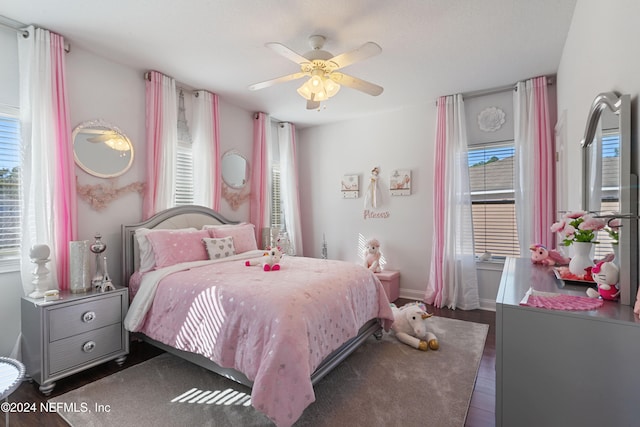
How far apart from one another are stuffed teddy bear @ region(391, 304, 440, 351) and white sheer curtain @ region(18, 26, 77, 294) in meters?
3.06

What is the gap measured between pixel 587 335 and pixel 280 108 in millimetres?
4282

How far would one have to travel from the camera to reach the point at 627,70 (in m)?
1.35

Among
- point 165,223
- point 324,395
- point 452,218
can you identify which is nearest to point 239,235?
point 165,223

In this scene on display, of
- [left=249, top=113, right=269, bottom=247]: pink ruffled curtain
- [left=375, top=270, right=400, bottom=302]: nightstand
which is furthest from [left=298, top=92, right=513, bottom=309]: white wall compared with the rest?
[left=249, top=113, right=269, bottom=247]: pink ruffled curtain

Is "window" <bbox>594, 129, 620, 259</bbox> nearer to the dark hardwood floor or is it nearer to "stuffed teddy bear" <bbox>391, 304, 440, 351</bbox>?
the dark hardwood floor

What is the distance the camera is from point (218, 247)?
3.32 meters

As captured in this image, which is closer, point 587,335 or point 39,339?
point 587,335

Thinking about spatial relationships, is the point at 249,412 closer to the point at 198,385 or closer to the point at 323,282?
the point at 198,385

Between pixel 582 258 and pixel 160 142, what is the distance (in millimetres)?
3742

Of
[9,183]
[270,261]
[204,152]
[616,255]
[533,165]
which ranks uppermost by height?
[204,152]

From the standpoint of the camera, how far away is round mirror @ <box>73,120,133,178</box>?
2889 mm

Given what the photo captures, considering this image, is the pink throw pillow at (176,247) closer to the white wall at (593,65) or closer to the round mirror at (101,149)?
the round mirror at (101,149)

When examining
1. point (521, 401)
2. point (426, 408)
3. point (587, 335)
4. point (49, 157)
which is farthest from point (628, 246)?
point (49, 157)

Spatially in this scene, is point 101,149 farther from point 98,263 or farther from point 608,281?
point 608,281
